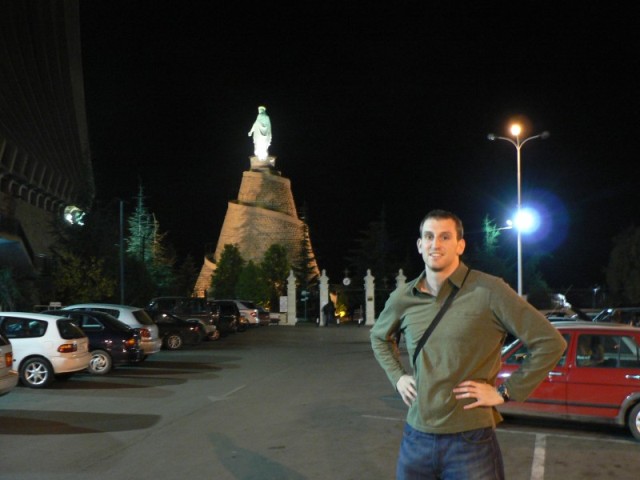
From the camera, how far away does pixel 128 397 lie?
1284cm

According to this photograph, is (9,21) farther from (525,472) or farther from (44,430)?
(525,472)

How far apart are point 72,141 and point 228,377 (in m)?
48.5

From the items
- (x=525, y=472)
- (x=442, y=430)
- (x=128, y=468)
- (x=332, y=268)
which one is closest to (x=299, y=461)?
(x=128, y=468)

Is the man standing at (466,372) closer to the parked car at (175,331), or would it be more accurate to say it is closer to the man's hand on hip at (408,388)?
the man's hand on hip at (408,388)

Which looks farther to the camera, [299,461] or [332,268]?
[332,268]

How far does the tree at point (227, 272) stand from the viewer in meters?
62.7

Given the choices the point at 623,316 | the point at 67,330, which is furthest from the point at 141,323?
the point at 623,316

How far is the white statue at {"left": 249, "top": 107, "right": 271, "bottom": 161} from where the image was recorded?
7062cm

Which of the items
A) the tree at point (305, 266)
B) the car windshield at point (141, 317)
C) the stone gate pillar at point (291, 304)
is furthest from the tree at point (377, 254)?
the car windshield at point (141, 317)

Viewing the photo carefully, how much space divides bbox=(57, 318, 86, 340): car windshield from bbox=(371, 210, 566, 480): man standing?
11753mm

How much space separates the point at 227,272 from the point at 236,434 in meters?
55.6

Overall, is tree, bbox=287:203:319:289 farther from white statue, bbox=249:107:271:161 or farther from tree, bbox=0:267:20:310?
tree, bbox=0:267:20:310

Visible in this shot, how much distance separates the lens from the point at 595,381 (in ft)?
29.8

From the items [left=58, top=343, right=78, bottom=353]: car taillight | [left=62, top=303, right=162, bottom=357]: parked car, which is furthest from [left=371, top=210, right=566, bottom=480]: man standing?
[left=62, top=303, right=162, bottom=357]: parked car
